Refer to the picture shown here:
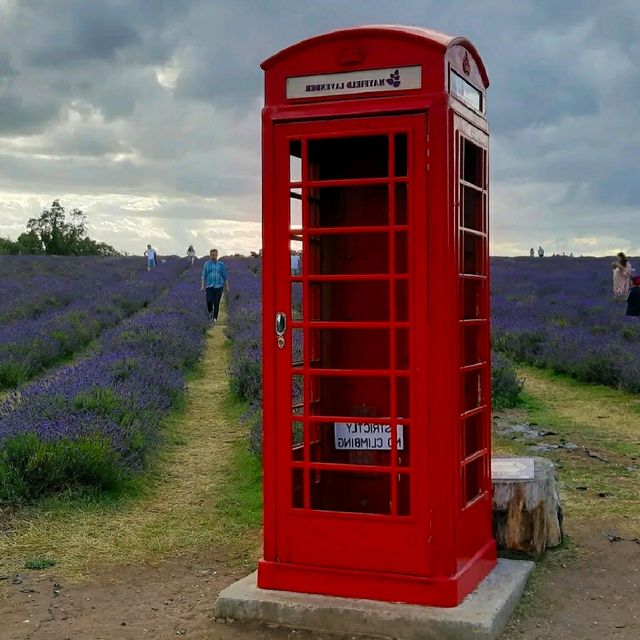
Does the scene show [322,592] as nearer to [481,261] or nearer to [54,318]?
[481,261]

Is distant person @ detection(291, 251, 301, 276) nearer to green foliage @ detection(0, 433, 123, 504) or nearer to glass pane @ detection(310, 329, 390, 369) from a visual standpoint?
glass pane @ detection(310, 329, 390, 369)

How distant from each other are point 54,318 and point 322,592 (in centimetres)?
1313

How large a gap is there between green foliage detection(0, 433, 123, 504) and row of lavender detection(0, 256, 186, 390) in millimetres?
5625

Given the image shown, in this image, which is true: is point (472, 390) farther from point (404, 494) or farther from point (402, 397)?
point (404, 494)

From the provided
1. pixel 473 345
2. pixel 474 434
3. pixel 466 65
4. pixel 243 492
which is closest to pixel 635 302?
pixel 243 492

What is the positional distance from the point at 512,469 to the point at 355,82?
2436 mm

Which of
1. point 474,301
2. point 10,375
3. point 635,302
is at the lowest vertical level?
point 10,375

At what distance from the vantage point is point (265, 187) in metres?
4.20

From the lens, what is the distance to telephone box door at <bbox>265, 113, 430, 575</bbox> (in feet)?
13.2

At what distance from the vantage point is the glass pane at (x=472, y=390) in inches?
181

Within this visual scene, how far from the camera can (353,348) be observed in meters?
4.75

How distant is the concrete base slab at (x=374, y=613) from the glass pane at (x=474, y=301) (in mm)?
1305

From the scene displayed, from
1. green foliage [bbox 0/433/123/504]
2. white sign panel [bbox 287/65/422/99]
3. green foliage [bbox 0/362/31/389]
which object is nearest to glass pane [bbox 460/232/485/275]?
white sign panel [bbox 287/65/422/99]

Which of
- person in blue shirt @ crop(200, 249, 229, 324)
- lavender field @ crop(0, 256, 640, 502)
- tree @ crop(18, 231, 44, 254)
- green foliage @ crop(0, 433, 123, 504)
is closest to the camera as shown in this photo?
green foliage @ crop(0, 433, 123, 504)
